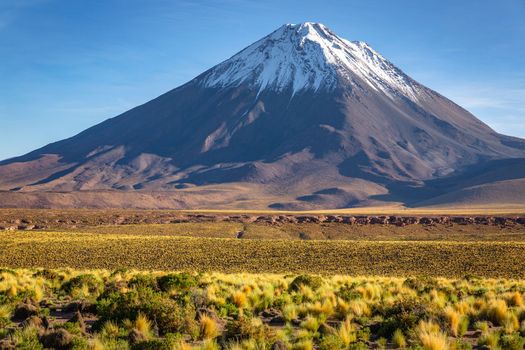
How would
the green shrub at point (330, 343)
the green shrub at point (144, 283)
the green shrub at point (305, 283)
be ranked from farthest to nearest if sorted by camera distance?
1. the green shrub at point (305, 283)
2. the green shrub at point (144, 283)
3. the green shrub at point (330, 343)

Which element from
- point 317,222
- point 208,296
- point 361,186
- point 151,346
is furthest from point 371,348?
point 361,186

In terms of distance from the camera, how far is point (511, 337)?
34.1 ft

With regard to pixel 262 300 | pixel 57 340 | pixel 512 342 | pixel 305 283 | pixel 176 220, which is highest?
pixel 57 340

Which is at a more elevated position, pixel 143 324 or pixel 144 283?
pixel 143 324

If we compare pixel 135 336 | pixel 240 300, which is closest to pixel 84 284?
pixel 240 300

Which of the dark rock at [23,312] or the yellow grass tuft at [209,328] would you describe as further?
the dark rock at [23,312]

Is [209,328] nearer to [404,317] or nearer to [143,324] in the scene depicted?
[143,324]

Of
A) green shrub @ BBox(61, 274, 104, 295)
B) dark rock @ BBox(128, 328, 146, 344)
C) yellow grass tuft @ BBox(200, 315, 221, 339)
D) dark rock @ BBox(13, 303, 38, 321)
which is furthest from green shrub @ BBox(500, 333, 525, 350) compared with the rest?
green shrub @ BBox(61, 274, 104, 295)

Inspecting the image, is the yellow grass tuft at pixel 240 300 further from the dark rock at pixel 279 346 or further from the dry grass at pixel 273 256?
the dry grass at pixel 273 256

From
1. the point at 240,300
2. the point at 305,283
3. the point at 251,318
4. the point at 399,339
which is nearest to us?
the point at 399,339

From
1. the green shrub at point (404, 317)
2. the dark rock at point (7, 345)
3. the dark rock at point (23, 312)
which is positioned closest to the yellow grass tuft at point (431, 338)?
the green shrub at point (404, 317)

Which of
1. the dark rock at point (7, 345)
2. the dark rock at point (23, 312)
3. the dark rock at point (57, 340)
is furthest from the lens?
the dark rock at point (23, 312)

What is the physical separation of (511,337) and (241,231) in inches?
2271

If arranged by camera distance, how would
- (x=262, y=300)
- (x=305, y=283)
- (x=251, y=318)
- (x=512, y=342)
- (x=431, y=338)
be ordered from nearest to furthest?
(x=431, y=338)
(x=512, y=342)
(x=251, y=318)
(x=262, y=300)
(x=305, y=283)
